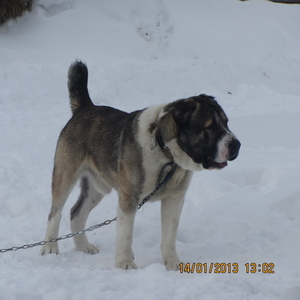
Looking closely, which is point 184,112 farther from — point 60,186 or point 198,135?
point 60,186

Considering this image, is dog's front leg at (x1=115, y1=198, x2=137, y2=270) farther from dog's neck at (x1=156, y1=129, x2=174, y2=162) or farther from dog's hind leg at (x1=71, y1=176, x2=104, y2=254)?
dog's hind leg at (x1=71, y1=176, x2=104, y2=254)

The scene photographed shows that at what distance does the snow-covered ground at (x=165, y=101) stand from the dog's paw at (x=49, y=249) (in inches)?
3.2

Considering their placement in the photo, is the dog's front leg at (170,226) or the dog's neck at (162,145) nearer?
the dog's neck at (162,145)

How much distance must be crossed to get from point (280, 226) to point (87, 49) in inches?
343

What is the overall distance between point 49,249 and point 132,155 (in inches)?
51.3

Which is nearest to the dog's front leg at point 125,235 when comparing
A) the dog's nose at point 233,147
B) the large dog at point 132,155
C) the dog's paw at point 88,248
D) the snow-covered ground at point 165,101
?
the large dog at point 132,155

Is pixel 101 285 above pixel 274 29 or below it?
above

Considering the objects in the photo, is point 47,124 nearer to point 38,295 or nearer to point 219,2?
point 38,295

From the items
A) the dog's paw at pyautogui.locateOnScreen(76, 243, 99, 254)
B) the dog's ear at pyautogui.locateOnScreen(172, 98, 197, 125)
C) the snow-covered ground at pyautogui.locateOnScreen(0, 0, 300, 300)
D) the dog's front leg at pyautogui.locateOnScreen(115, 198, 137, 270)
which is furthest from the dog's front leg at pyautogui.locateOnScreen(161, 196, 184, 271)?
Result: the dog's paw at pyautogui.locateOnScreen(76, 243, 99, 254)

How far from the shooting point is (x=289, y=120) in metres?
9.12

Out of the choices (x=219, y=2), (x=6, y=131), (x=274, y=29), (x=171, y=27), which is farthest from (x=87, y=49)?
(x=274, y=29)

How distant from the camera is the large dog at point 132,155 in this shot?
3.40m

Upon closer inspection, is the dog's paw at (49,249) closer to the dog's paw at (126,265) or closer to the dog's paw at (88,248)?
the dog's paw at (88,248)

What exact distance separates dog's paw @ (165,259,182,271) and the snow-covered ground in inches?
7.5
